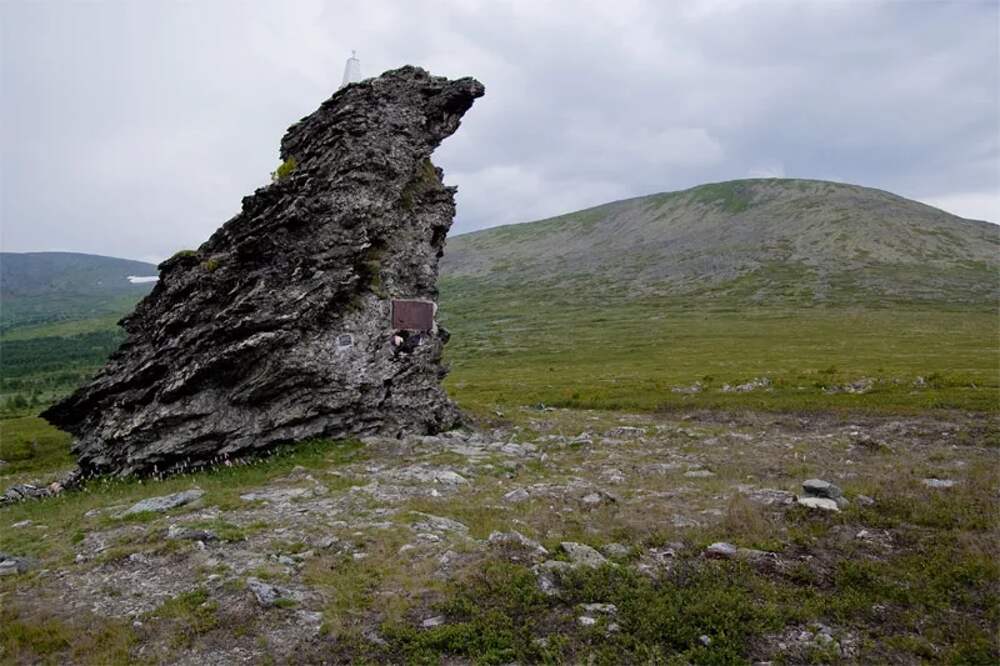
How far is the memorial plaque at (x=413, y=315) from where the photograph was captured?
82.4ft

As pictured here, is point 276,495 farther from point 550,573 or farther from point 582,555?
point 582,555

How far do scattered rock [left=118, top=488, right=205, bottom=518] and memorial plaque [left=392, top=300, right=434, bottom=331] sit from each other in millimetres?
10329

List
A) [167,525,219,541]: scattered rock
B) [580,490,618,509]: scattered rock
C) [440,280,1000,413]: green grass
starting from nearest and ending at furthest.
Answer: [167,525,219,541]: scattered rock < [580,490,618,509]: scattered rock < [440,280,1000,413]: green grass

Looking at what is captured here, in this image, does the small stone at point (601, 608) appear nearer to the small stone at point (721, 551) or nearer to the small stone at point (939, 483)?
the small stone at point (721, 551)

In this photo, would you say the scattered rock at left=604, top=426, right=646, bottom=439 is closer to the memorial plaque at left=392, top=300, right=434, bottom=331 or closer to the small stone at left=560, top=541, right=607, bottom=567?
the memorial plaque at left=392, top=300, right=434, bottom=331

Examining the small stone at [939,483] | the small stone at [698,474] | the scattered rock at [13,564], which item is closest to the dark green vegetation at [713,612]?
the small stone at [939,483]

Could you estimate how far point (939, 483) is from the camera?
16.0 metres

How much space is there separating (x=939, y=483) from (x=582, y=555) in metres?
11.0

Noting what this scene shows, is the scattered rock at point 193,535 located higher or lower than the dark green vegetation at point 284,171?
lower

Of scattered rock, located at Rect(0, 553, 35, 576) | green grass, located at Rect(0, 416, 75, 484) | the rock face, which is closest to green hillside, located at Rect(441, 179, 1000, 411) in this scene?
the rock face

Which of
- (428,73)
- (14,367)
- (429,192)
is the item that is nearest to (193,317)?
(429,192)

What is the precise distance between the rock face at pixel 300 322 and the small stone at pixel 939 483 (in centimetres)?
1724

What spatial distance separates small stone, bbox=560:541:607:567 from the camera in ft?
38.3

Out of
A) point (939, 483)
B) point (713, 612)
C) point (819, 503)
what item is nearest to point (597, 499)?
point (819, 503)
